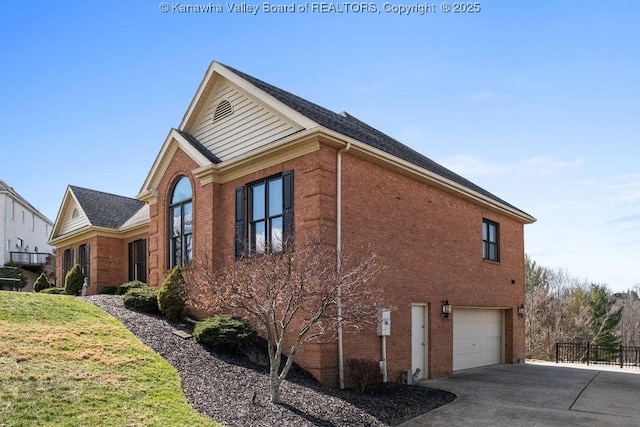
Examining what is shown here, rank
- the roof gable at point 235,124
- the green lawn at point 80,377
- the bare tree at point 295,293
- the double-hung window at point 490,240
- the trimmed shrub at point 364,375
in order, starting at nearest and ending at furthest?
the green lawn at point 80,377 → the bare tree at point 295,293 → the trimmed shrub at point 364,375 → the roof gable at point 235,124 → the double-hung window at point 490,240

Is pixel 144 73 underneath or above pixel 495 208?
above

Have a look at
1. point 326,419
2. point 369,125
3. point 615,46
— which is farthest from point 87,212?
point 615,46

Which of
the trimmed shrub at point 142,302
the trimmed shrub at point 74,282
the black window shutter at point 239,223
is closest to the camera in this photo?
the black window shutter at point 239,223

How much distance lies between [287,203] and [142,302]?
587 cm

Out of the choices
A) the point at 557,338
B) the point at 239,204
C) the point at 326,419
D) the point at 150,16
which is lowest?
the point at 557,338

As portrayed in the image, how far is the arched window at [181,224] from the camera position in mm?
16656

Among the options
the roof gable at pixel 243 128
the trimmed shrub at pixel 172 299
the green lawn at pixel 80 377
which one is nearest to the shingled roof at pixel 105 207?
the roof gable at pixel 243 128

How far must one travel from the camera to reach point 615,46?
1100 cm

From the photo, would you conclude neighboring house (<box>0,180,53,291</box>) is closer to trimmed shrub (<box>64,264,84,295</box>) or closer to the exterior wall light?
trimmed shrub (<box>64,264,84,295</box>)

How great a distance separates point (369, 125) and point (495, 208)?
6029 mm

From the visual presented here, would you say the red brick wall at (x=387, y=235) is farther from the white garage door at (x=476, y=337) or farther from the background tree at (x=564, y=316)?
the background tree at (x=564, y=316)

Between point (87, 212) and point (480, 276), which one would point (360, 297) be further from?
point (87, 212)

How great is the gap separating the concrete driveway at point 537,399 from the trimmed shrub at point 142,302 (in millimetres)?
8238

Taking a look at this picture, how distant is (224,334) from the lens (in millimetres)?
12695
